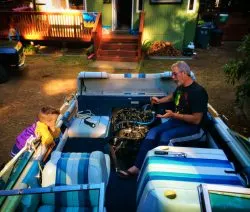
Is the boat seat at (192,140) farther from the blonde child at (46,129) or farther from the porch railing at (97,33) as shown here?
the porch railing at (97,33)

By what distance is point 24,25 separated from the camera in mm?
11867

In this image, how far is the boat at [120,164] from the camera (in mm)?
1948

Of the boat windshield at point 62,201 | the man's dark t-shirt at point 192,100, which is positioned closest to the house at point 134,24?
the man's dark t-shirt at point 192,100

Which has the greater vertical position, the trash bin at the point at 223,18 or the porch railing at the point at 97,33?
the trash bin at the point at 223,18

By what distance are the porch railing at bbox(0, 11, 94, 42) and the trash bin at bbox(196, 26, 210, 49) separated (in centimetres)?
555

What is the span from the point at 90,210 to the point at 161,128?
165cm

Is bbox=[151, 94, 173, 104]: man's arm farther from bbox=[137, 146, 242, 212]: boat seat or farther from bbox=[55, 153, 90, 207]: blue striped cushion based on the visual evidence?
bbox=[55, 153, 90, 207]: blue striped cushion

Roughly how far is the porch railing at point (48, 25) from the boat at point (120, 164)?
779 centimetres

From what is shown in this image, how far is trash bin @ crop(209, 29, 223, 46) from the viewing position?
1364 centimetres

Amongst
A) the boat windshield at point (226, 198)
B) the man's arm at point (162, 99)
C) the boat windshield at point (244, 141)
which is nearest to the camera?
the boat windshield at point (226, 198)

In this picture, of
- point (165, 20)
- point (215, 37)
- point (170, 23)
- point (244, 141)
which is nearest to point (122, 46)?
point (165, 20)

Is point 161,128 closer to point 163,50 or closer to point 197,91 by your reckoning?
point 197,91

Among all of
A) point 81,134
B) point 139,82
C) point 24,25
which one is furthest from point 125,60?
point 81,134

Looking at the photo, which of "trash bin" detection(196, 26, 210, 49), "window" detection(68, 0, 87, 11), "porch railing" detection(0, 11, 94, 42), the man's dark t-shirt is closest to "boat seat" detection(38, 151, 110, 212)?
the man's dark t-shirt
